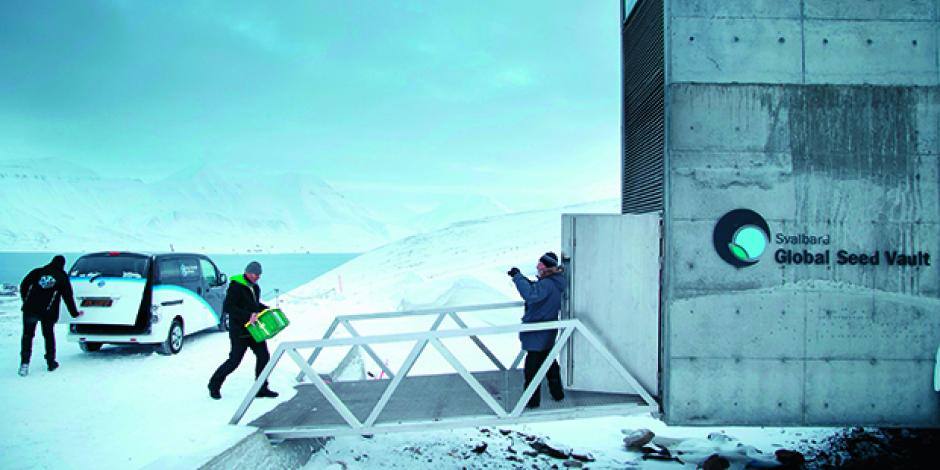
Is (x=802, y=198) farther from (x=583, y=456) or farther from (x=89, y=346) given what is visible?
(x=89, y=346)

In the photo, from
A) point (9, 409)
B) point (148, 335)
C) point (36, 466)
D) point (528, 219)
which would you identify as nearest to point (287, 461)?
point (36, 466)

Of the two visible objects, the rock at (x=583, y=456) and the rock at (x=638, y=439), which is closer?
the rock at (x=583, y=456)

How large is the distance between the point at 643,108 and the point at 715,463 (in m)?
4.36

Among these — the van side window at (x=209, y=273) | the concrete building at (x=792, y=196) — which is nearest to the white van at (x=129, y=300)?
the van side window at (x=209, y=273)

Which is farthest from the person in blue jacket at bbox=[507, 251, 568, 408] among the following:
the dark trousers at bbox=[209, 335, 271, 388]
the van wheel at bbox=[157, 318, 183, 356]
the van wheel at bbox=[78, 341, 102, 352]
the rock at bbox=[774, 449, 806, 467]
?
the van wheel at bbox=[78, 341, 102, 352]

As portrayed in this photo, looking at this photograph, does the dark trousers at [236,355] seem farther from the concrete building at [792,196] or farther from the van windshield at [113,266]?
the concrete building at [792,196]

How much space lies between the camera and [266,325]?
6.84m

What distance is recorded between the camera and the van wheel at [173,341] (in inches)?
389

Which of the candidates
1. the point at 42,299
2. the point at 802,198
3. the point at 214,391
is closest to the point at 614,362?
the point at 802,198

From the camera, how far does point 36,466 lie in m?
5.08

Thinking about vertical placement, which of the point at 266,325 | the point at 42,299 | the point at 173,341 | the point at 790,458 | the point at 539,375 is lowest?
the point at 790,458

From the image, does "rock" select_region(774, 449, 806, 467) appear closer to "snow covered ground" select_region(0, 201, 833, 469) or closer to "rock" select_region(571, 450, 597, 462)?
"snow covered ground" select_region(0, 201, 833, 469)

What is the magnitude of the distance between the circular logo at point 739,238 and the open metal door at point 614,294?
602mm

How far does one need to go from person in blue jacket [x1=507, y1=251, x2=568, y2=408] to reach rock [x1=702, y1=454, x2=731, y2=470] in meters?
2.15
